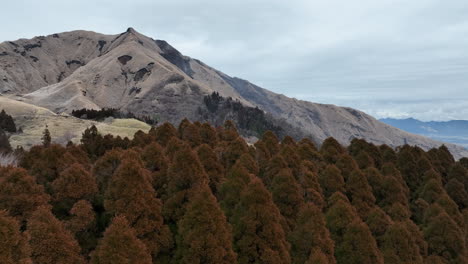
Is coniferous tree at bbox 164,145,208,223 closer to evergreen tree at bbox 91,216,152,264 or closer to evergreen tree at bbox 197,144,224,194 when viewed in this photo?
evergreen tree at bbox 197,144,224,194

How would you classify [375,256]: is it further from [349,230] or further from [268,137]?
[268,137]

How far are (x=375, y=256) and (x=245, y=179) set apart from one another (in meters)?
10.8

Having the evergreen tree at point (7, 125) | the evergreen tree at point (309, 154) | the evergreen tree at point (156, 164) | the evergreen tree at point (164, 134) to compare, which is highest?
the evergreen tree at point (309, 154)

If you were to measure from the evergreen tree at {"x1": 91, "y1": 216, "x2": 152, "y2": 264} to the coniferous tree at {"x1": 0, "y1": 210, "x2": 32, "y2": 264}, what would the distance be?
3.10 m

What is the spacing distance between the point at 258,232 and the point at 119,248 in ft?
31.4

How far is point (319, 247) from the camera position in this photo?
23.0 metres

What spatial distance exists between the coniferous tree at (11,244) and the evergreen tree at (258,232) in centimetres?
1238

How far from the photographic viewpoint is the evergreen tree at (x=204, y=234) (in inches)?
760

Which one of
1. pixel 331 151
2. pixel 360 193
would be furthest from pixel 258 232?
pixel 331 151

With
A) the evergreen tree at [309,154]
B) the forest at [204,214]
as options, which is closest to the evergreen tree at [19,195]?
the forest at [204,214]

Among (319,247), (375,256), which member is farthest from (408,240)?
(319,247)

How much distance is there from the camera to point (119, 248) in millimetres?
15992

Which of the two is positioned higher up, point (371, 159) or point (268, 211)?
point (371, 159)

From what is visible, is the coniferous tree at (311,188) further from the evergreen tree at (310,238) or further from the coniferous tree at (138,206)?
the coniferous tree at (138,206)
